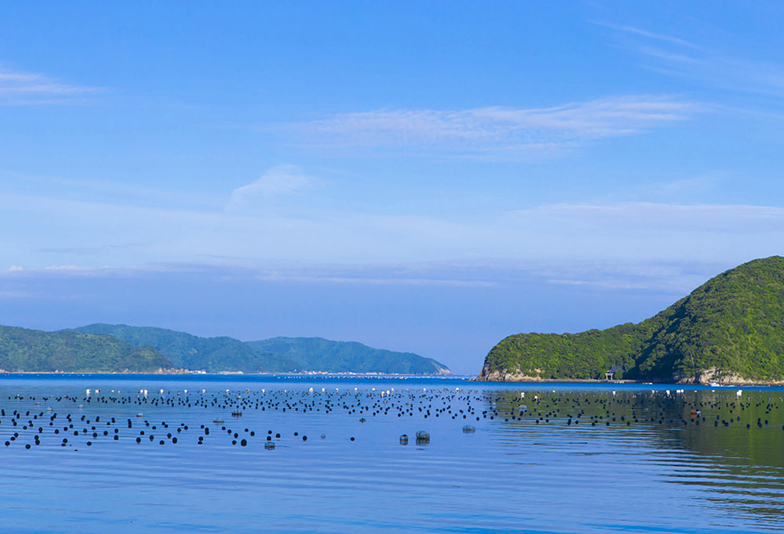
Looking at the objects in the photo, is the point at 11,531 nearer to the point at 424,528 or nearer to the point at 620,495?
the point at 424,528

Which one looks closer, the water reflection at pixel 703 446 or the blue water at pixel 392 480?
the blue water at pixel 392 480

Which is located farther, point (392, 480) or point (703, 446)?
point (703, 446)

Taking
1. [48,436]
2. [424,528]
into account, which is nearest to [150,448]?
[48,436]

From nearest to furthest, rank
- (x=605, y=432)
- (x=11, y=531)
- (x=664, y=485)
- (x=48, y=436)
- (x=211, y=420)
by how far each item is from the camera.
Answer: (x=11, y=531) → (x=664, y=485) → (x=48, y=436) → (x=605, y=432) → (x=211, y=420)

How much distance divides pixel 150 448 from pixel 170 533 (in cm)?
2881

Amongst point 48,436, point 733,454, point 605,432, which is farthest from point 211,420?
point 733,454

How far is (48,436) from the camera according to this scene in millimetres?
65250

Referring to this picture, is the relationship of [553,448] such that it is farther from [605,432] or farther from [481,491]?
[481,491]

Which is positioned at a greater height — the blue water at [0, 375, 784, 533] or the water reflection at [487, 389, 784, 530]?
Answer: the water reflection at [487, 389, 784, 530]

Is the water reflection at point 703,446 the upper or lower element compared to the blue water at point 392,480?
upper

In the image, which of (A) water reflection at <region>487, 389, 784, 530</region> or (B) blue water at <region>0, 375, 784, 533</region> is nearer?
(B) blue water at <region>0, 375, 784, 533</region>

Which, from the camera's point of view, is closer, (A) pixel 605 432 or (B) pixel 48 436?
(B) pixel 48 436

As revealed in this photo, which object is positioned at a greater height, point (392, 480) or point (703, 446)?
point (703, 446)

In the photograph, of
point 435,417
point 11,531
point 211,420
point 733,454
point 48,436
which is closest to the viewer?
point 11,531
